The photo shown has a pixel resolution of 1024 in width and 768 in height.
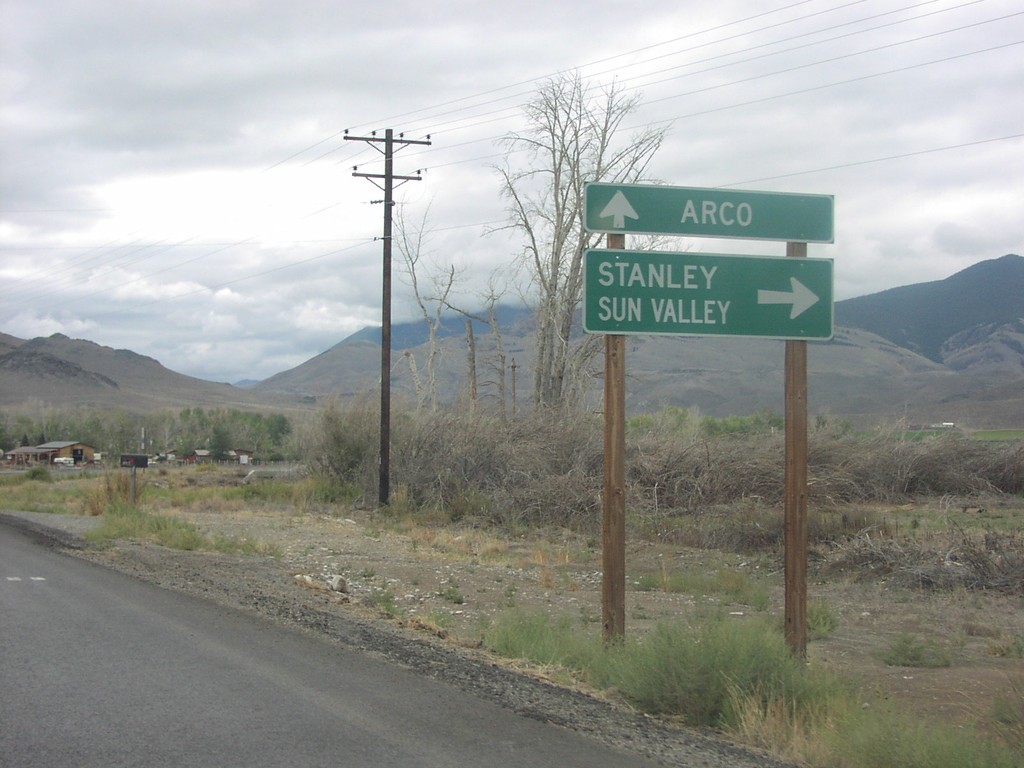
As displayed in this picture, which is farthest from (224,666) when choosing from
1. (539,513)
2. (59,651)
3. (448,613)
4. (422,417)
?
(422,417)

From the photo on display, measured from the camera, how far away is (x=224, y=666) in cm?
870

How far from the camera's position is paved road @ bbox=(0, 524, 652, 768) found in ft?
20.4

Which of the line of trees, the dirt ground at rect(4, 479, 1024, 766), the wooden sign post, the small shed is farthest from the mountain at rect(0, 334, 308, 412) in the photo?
the wooden sign post

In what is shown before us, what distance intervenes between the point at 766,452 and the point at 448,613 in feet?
58.2

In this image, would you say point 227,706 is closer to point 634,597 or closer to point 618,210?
point 618,210

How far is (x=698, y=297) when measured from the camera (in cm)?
902

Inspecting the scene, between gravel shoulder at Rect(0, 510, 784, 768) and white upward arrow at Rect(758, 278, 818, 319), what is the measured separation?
12.5 ft

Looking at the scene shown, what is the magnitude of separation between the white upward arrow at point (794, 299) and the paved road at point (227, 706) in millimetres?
4307

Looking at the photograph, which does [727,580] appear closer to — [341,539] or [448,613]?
[448,613]

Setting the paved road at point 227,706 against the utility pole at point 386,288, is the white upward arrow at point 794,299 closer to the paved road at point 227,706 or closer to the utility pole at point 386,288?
the paved road at point 227,706

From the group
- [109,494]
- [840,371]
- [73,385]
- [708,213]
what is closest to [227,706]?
[708,213]

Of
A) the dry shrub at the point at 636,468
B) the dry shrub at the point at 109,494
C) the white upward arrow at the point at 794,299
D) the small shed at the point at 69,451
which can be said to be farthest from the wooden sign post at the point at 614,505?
the small shed at the point at 69,451

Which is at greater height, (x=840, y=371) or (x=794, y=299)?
(x=840, y=371)

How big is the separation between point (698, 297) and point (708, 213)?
0.83m
